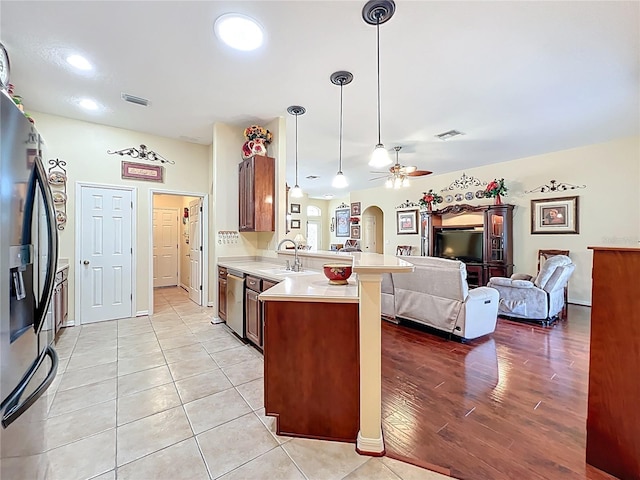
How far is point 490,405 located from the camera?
84.0 inches

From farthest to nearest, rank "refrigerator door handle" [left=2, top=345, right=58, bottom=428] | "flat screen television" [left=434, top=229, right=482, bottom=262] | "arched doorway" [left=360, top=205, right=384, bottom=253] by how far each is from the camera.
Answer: "arched doorway" [left=360, top=205, right=384, bottom=253], "flat screen television" [left=434, top=229, right=482, bottom=262], "refrigerator door handle" [left=2, top=345, right=58, bottom=428]

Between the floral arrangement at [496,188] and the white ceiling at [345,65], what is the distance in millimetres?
1522

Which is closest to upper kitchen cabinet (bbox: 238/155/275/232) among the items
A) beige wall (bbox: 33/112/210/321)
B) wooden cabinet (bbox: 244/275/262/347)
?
wooden cabinet (bbox: 244/275/262/347)

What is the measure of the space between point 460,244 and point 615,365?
539 cm

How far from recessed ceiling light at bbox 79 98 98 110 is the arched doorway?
7423 mm

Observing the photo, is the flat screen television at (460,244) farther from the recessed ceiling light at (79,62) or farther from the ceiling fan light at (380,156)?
the recessed ceiling light at (79,62)

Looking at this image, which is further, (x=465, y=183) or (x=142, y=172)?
(x=465, y=183)

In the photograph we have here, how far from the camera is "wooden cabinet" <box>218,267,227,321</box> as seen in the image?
388cm

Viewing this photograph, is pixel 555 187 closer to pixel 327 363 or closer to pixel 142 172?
pixel 327 363

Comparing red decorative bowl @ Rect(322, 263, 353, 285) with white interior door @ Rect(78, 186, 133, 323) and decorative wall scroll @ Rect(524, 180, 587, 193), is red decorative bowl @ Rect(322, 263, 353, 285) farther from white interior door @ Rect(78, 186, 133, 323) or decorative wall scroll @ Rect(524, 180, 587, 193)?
decorative wall scroll @ Rect(524, 180, 587, 193)

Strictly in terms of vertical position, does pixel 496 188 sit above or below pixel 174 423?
above

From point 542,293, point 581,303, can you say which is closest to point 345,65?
point 542,293

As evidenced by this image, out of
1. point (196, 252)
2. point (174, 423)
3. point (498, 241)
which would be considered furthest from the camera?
point (498, 241)

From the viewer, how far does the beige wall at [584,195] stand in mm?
4652
